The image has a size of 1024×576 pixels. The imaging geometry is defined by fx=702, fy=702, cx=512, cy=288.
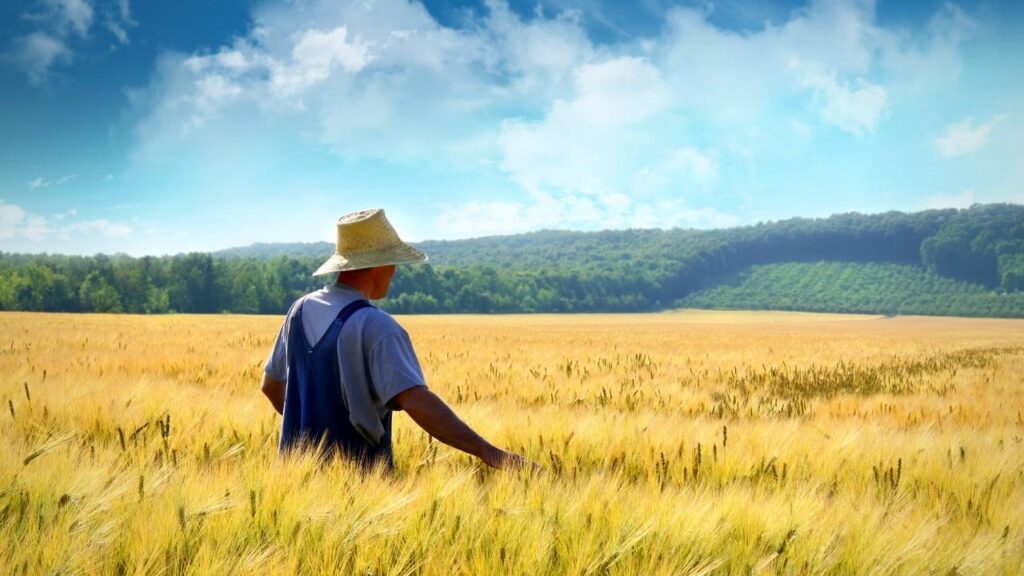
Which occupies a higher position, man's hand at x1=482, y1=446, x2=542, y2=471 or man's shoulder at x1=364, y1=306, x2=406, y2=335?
man's shoulder at x1=364, y1=306, x2=406, y2=335

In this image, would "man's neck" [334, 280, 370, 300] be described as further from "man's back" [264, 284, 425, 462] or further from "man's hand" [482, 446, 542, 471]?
"man's hand" [482, 446, 542, 471]

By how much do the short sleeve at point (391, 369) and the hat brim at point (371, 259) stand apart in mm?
357

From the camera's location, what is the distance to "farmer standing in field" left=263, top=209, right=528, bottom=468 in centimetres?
271

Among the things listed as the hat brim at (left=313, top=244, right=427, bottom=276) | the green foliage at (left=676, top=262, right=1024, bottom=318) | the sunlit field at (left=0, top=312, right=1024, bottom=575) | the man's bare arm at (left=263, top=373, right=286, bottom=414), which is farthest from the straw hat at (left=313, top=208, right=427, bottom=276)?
the green foliage at (left=676, top=262, right=1024, bottom=318)

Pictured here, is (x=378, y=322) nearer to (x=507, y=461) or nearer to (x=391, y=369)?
(x=391, y=369)

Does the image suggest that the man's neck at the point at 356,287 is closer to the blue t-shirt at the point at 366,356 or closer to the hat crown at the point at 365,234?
the blue t-shirt at the point at 366,356

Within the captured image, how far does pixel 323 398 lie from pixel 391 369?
0.44m

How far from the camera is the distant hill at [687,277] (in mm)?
90250

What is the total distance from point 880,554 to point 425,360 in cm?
1004

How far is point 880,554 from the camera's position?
214cm

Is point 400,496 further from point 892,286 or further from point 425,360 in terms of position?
point 892,286

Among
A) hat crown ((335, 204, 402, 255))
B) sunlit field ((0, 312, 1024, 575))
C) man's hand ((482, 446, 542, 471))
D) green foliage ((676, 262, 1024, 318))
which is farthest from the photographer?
green foliage ((676, 262, 1024, 318))

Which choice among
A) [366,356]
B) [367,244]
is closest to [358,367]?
[366,356]

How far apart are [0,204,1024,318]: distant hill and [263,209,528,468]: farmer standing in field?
93.4 meters
